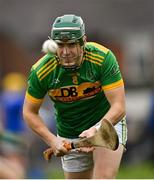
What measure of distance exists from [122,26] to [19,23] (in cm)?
297

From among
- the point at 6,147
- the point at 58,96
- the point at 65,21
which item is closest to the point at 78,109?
the point at 58,96

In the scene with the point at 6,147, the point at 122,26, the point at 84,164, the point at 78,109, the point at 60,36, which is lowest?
the point at 122,26

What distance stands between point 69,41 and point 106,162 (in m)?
1.45

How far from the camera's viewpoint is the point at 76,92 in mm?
12242

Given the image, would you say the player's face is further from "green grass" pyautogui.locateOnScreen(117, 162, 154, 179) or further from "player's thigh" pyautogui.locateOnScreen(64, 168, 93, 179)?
"green grass" pyautogui.locateOnScreen(117, 162, 154, 179)

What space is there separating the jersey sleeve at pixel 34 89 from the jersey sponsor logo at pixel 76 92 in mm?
120

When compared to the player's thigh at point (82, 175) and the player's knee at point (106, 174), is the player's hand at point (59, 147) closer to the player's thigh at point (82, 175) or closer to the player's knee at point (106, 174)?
the player's knee at point (106, 174)

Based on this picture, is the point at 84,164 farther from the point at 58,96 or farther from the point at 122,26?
the point at 122,26

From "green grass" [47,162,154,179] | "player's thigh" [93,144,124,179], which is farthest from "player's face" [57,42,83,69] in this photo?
"green grass" [47,162,154,179]

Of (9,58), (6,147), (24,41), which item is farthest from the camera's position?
(24,41)

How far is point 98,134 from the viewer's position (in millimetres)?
11648

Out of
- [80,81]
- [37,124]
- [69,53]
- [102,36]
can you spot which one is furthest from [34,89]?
[102,36]

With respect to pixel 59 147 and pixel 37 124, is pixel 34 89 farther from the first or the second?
pixel 59 147

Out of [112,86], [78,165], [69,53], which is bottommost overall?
[78,165]
